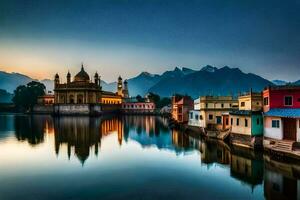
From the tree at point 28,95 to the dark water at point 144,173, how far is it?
11012 cm

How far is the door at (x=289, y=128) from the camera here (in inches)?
1201

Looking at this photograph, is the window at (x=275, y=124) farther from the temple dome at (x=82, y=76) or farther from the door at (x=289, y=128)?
the temple dome at (x=82, y=76)

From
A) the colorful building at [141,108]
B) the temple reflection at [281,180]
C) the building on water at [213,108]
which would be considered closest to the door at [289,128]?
the temple reflection at [281,180]

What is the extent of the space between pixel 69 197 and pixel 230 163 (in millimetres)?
15761

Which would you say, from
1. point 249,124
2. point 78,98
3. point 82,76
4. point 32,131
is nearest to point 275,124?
point 249,124

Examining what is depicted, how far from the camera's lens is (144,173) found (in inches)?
1046

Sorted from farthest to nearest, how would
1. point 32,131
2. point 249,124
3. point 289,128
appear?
point 32,131, point 249,124, point 289,128

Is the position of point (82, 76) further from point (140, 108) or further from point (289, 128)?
point (289, 128)

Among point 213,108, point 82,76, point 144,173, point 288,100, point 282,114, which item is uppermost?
point 82,76

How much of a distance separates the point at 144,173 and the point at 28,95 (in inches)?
5151

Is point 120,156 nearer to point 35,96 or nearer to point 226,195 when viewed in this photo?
point 226,195

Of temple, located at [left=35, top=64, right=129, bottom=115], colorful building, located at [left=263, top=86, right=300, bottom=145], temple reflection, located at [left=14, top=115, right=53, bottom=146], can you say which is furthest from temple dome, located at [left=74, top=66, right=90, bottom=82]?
colorful building, located at [left=263, top=86, right=300, bottom=145]

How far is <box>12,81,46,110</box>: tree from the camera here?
144 meters

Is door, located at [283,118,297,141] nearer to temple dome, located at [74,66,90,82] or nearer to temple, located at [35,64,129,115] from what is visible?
temple, located at [35,64,129,115]
